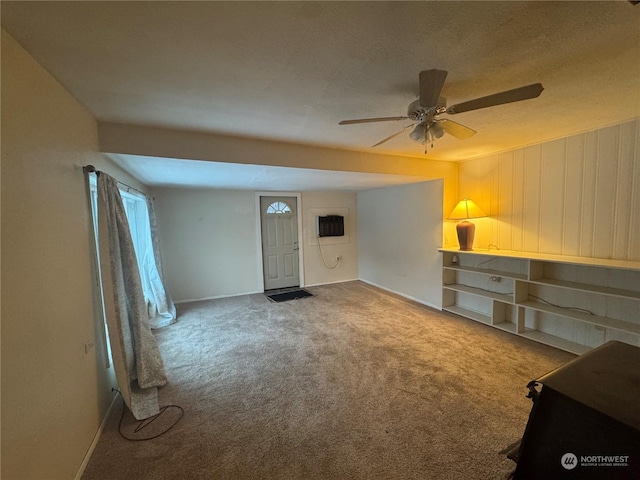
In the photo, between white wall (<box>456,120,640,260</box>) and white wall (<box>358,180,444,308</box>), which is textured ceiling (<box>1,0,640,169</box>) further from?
white wall (<box>358,180,444,308</box>)

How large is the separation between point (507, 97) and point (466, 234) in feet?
8.12

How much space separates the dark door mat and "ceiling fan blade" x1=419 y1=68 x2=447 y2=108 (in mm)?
3978

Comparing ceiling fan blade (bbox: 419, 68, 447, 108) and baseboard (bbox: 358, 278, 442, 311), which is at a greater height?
ceiling fan blade (bbox: 419, 68, 447, 108)

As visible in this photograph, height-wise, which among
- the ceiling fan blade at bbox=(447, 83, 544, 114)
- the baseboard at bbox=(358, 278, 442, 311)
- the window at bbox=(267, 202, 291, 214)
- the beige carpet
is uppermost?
the ceiling fan blade at bbox=(447, 83, 544, 114)

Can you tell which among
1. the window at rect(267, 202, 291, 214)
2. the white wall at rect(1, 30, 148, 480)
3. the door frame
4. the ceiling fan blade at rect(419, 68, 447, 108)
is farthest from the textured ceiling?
the window at rect(267, 202, 291, 214)

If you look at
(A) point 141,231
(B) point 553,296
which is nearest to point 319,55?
(B) point 553,296

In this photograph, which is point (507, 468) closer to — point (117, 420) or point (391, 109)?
point (391, 109)

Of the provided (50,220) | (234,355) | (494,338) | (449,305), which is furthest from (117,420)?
(449,305)

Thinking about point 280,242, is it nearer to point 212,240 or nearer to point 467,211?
point 212,240

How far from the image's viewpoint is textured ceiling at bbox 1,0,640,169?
3.54ft

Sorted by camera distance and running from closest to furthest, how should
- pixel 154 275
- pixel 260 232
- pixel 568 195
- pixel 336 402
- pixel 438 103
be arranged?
pixel 438 103 → pixel 336 402 → pixel 568 195 → pixel 154 275 → pixel 260 232

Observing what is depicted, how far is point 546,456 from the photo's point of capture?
1161mm

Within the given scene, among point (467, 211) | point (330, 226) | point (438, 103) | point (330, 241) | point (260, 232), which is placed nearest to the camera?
point (438, 103)

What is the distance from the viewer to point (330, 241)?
19.6ft
